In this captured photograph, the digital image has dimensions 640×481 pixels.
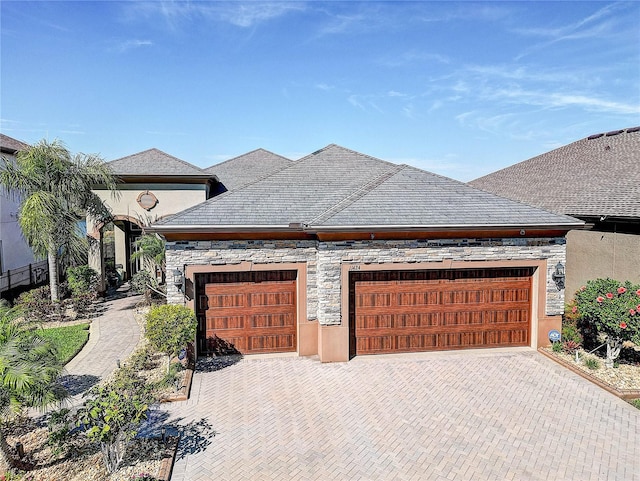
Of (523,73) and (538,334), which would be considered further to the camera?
(523,73)

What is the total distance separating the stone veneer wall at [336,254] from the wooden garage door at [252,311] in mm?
525

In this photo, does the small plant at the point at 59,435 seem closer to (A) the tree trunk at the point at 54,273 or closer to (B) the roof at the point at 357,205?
(B) the roof at the point at 357,205

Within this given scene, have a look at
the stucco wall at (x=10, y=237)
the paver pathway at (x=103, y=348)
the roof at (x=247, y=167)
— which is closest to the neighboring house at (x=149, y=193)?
the roof at (x=247, y=167)

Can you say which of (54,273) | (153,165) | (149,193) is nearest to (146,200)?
(149,193)

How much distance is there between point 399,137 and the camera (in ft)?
72.4

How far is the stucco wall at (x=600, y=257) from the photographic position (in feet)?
39.1

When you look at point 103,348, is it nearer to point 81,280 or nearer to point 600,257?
point 81,280

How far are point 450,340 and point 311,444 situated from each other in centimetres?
587

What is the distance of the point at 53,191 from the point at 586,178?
2229cm

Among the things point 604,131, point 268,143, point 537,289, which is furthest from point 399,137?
point 537,289

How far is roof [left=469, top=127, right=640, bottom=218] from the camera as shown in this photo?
1305 centimetres

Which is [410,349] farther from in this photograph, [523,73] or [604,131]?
[604,131]

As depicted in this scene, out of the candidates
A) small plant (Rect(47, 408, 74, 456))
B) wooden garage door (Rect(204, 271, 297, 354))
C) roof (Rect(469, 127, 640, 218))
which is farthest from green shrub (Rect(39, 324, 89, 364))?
roof (Rect(469, 127, 640, 218))

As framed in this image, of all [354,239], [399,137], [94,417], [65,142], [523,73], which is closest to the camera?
[94,417]
